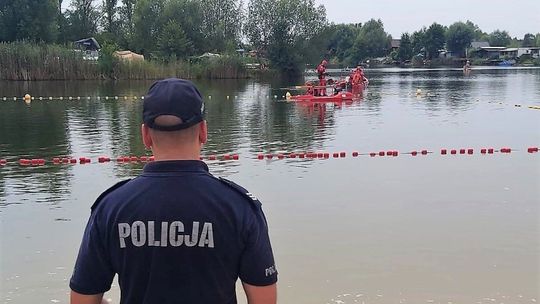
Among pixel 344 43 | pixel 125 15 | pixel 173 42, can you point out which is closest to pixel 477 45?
pixel 344 43

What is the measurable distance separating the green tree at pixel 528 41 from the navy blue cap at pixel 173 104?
485 feet

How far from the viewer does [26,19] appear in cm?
6097

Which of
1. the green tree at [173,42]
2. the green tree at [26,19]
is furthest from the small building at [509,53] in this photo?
the green tree at [26,19]

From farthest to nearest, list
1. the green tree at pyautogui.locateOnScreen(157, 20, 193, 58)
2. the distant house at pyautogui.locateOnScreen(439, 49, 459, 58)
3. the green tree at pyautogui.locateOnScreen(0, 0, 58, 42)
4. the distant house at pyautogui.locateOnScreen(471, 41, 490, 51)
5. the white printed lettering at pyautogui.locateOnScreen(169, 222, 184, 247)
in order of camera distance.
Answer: the distant house at pyautogui.locateOnScreen(471, 41, 490, 51) → the distant house at pyautogui.locateOnScreen(439, 49, 459, 58) → the green tree at pyautogui.locateOnScreen(157, 20, 193, 58) → the green tree at pyautogui.locateOnScreen(0, 0, 58, 42) → the white printed lettering at pyautogui.locateOnScreen(169, 222, 184, 247)

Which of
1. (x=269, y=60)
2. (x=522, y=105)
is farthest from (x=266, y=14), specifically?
(x=522, y=105)

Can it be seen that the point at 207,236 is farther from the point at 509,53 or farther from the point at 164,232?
the point at 509,53

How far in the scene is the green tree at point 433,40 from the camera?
12038cm

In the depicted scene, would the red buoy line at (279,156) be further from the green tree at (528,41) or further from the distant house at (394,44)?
the green tree at (528,41)

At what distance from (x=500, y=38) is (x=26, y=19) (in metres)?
126

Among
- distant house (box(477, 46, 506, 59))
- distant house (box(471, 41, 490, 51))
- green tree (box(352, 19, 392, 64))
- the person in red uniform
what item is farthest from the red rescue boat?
distant house (box(471, 41, 490, 51))

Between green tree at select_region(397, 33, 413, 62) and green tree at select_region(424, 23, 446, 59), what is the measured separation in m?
3.32

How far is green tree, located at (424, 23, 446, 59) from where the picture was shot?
120 meters

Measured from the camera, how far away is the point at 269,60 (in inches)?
2677

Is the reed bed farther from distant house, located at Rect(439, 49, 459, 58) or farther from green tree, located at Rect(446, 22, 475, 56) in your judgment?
green tree, located at Rect(446, 22, 475, 56)
